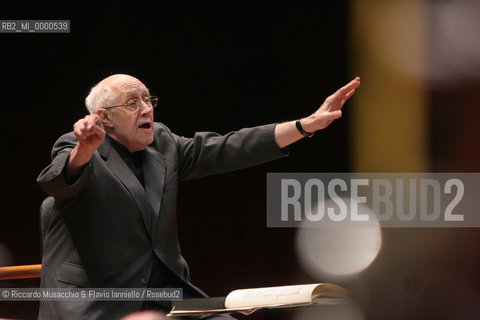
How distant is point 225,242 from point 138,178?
1191mm

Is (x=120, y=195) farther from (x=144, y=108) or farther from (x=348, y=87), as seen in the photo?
(x=348, y=87)

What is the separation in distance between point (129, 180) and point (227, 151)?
0.33m

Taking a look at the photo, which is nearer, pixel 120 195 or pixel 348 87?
pixel 120 195

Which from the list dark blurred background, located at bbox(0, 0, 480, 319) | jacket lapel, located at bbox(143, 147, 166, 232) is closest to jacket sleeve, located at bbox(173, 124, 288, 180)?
jacket lapel, located at bbox(143, 147, 166, 232)

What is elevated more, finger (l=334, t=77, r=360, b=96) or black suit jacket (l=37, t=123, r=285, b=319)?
finger (l=334, t=77, r=360, b=96)

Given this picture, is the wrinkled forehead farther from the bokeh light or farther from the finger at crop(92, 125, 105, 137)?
the bokeh light

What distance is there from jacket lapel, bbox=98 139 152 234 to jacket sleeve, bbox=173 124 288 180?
22 cm

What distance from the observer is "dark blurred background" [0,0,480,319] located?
2.73 meters

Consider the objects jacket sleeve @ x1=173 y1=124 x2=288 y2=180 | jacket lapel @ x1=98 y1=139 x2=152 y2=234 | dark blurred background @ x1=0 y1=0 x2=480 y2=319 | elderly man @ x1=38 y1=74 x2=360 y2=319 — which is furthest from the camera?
dark blurred background @ x1=0 y1=0 x2=480 y2=319

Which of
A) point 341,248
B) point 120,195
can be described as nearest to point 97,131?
point 120,195

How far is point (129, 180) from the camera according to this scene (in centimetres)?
173

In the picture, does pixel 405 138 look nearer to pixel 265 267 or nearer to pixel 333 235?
pixel 333 235

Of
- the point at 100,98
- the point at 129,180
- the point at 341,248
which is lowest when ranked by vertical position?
the point at 341,248

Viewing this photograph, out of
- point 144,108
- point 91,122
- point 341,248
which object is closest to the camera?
point 91,122
